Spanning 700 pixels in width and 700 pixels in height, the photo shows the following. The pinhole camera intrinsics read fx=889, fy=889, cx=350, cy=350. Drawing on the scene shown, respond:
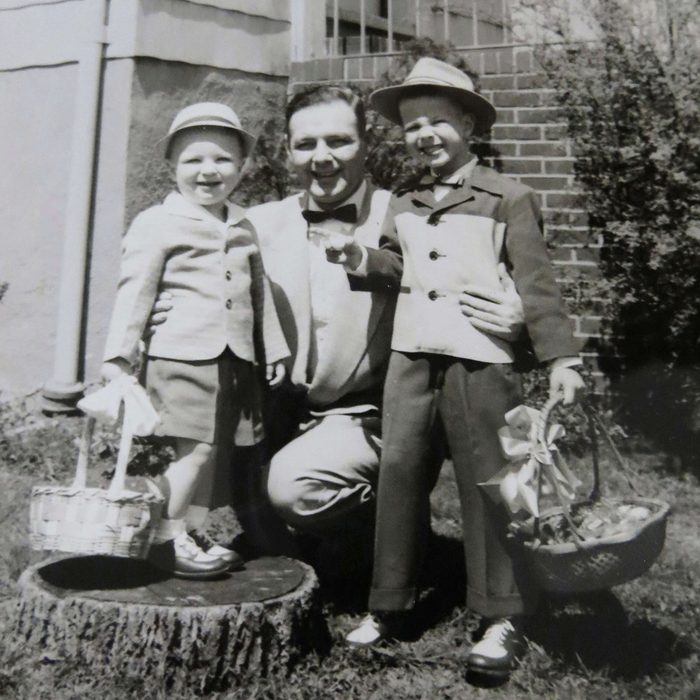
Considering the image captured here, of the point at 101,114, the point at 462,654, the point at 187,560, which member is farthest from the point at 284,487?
the point at 101,114

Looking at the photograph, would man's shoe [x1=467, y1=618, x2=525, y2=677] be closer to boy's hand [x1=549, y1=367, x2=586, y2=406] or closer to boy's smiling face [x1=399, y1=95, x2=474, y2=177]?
boy's hand [x1=549, y1=367, x2=586, y2=406]

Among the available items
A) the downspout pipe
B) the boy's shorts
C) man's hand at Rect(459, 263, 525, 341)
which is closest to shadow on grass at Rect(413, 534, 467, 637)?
the boy's shorts

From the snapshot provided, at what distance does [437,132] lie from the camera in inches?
105

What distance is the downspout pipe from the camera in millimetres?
5148

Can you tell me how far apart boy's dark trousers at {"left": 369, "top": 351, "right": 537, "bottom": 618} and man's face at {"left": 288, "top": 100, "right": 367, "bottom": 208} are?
2.23 ft

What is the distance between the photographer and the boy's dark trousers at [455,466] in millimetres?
2600

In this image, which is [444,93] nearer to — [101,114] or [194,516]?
[194,516]

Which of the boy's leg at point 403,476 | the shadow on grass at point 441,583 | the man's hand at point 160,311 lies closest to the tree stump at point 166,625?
the boy's leg at point 403,476

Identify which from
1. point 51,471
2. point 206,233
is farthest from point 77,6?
point 206,233

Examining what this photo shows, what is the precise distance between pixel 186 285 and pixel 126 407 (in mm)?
444

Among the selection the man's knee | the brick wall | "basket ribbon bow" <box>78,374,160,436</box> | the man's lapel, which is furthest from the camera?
the brick wall

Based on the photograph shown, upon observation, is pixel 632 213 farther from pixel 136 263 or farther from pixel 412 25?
pixel 136 263

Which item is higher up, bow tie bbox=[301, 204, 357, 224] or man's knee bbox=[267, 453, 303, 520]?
bow tie bbox=[301, 204, 357, 224]

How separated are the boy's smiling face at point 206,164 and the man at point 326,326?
10.7 inches
